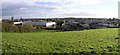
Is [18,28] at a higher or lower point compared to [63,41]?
higher

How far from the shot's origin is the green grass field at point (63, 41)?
5574 mm

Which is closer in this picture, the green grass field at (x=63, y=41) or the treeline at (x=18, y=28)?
the green grass field at (x=63, y=41)

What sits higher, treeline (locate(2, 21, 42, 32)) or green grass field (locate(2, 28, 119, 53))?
treeline (locate(2, 21, 42, 32))

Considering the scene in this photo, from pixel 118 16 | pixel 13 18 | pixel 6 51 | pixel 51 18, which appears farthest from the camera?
pixel 51 18

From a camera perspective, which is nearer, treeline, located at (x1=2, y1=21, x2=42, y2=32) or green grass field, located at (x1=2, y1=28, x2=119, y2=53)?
green grass field, located at (x1=2, y1=28, x2=119, y2=53)

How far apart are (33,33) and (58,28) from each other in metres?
0.89

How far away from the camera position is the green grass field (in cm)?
557

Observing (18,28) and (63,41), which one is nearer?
(63,41)

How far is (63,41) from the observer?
20.7 feet

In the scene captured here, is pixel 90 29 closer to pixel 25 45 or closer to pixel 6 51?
Answer: pixel 25 45

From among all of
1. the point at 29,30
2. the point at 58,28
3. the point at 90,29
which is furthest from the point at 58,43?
the point at 90,29

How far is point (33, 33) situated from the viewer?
258 inches

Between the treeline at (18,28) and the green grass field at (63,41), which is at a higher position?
the treeline at (18,28)

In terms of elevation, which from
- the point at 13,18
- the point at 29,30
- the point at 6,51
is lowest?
the point at 6,51
